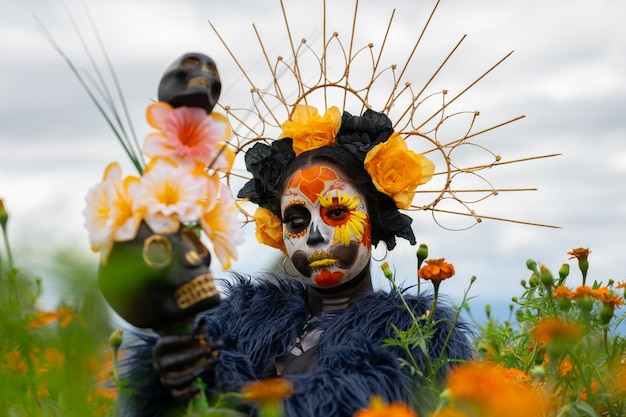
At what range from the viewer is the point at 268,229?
258 centimetres

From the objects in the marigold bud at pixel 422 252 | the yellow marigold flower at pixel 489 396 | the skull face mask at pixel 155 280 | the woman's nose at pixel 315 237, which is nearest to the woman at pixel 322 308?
the woman's nose at pixel 315 237

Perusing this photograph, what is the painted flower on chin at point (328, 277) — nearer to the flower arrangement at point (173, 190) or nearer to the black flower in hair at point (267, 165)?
the black flower in hair at point (267, 165)

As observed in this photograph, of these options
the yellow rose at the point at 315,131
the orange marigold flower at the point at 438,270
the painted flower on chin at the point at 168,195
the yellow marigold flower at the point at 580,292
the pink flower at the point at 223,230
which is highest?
the yellow rose at the point at 315,131

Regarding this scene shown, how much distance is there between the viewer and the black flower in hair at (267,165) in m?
2.53

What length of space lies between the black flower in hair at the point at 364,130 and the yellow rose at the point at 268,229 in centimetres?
32

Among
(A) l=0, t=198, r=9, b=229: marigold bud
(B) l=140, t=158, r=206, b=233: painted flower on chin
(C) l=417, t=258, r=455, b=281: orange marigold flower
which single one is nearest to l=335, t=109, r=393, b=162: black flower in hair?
(C) l=417, t=258, r=455, b=281: orange marigold flower

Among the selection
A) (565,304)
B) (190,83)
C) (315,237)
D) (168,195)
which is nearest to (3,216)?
(168,195)

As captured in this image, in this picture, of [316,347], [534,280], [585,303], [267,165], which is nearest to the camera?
[585,303]

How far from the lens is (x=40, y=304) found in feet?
5.20

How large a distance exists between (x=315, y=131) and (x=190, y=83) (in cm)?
77

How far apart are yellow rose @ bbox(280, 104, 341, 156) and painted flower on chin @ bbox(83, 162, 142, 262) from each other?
874 mm

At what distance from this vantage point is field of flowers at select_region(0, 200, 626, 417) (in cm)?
112

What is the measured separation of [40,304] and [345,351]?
0.76 meters

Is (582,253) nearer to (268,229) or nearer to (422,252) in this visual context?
(422,252)
